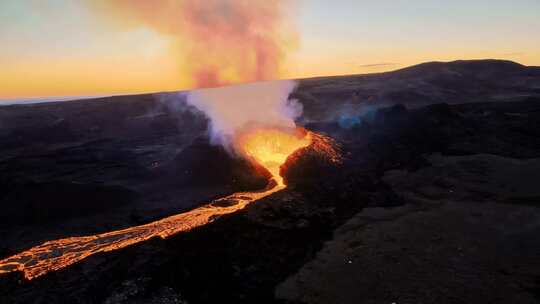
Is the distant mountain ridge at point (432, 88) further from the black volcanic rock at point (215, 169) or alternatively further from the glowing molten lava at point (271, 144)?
the black volcanic rock at point (215, 169)

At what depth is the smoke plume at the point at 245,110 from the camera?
92.7 feet

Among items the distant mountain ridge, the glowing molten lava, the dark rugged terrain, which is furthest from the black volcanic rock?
the distant mountain ridge

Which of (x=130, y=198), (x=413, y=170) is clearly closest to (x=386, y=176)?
(x=413, y=170)

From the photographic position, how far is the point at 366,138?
31.7 meters

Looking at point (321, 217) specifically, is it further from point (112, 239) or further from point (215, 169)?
point (215, 169)

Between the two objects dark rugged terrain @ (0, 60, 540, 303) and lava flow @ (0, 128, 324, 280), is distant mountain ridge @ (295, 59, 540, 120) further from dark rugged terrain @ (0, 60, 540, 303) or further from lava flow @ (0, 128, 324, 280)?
lava flow @ (0, 128, 324, 280)

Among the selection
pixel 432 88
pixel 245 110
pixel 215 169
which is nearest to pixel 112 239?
pixel 215 169

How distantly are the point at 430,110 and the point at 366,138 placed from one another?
30.1ft

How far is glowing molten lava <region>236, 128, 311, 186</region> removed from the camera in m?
26.3

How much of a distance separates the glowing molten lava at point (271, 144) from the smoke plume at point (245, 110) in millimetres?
716

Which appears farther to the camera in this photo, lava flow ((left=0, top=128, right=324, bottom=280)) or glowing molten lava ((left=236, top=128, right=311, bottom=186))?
glowing molten lava ((left=236, top=128, right=311, bottom=186))

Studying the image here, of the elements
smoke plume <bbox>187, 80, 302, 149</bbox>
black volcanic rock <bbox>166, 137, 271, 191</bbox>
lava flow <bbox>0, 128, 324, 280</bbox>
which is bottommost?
lava flow <bbox>0, 128, 324, 280</bbox>

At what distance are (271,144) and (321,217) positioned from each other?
1174cm

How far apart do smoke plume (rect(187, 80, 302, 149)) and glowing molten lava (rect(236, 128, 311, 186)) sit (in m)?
0.72
